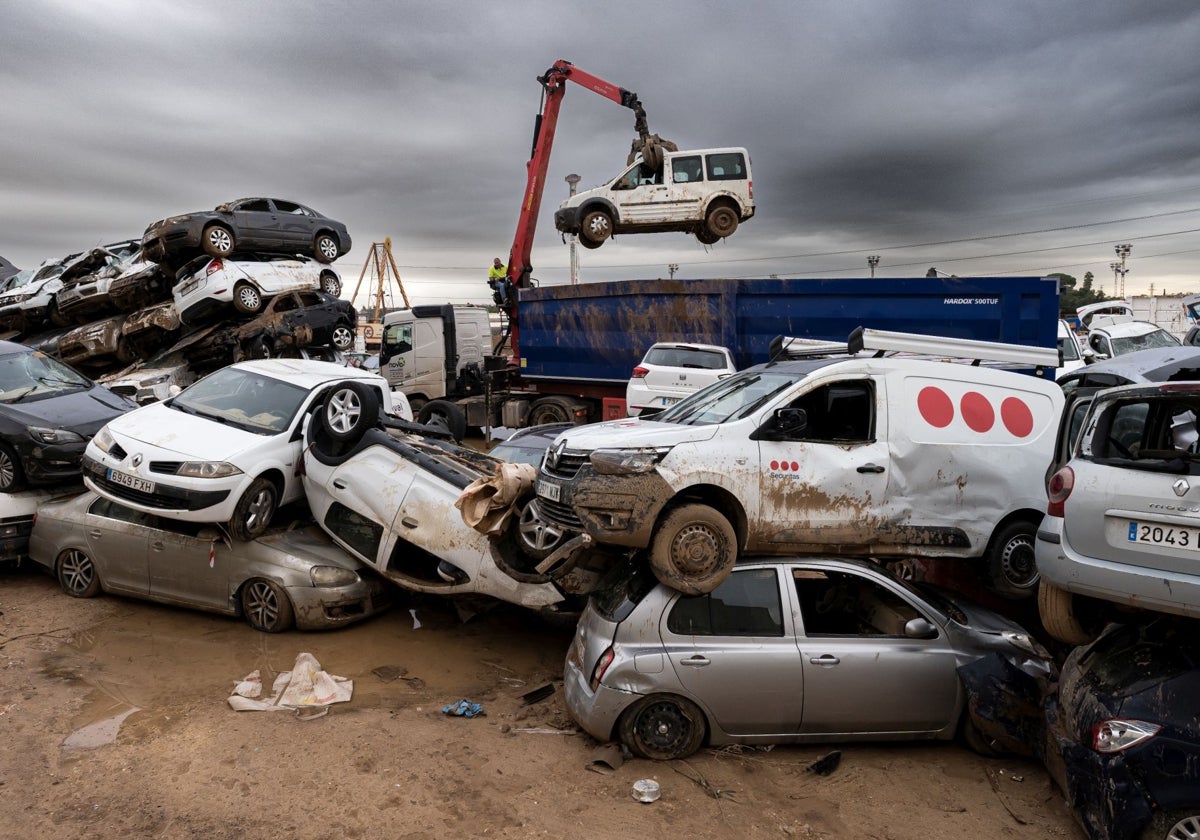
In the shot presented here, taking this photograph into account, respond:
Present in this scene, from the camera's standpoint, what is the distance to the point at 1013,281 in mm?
10602

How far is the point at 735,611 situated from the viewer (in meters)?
4.65

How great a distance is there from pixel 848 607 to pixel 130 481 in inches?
223

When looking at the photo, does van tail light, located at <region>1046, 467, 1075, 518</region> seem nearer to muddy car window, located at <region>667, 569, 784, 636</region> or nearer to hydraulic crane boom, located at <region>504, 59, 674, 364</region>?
muddy car window, located at <region>667, 569, 784, 636</region>

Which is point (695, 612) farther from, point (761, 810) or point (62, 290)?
point (62, 290)

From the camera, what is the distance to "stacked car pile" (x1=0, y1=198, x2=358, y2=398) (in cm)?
1389

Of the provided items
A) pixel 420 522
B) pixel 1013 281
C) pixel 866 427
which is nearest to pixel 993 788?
pixel 866 427

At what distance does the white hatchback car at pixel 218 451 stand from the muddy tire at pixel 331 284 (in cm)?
804

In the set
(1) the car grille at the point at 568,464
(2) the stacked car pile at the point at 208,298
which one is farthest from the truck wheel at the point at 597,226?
(1) the car grille at the point at 568,464

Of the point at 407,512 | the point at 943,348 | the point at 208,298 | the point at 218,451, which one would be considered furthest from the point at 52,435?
the point at 943,348

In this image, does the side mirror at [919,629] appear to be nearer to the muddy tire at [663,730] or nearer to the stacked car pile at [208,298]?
the muddy tire at [663,730]

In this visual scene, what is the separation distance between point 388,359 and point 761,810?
14.1m

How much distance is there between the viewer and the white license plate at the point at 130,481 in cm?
643

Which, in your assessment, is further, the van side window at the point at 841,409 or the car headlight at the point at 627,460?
the van side window at the point at 841,409

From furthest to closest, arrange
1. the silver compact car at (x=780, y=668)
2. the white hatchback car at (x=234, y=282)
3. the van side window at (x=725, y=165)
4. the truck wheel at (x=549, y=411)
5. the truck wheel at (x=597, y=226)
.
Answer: the truck wheel at (x=597, y=226), the van side window at (x=725, y=165), the truck wheel at (x=549, y=411), the white hatchback car at (x=234, y=282), the silver compact car at (x=780, y=668)
